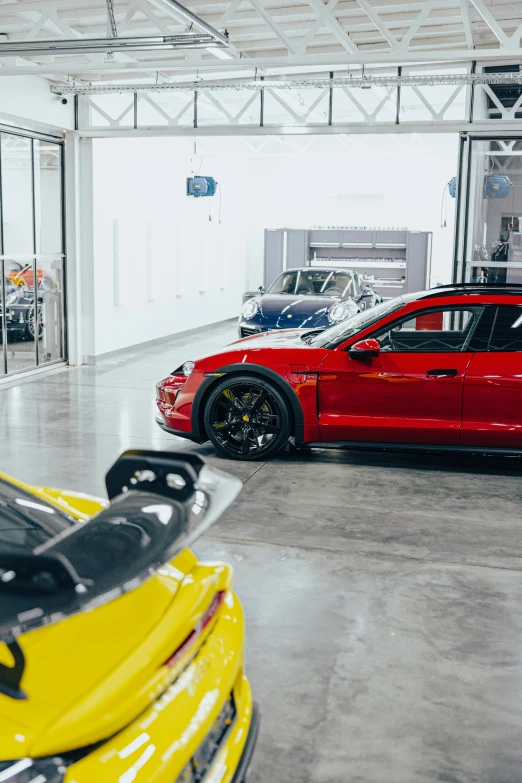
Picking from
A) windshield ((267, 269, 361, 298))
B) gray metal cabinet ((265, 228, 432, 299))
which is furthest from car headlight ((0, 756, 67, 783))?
gray metal cabinet ((265, 228, 432, 299))

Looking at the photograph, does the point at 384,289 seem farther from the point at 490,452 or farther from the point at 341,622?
the point at 341,622

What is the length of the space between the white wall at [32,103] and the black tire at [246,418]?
240 inches

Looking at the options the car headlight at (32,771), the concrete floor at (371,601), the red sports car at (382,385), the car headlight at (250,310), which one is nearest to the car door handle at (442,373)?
the red sports car at (382,385)

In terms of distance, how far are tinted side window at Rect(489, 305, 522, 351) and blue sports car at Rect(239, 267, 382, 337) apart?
4362mm

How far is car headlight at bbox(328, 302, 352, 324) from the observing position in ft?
39.4

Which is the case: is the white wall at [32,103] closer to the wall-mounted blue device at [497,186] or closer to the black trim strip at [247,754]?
the wall-mounted blue device at [497,186]

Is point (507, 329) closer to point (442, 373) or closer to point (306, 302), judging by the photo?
point (442, 373)

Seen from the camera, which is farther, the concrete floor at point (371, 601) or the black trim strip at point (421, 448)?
the black trim strip at point (421, 448)

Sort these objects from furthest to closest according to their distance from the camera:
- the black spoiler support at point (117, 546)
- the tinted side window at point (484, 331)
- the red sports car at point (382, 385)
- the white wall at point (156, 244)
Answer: the white wall at point (156, 244), the tinted side window at point (484, 331), the red sports car at point (382, 385), the black spoiler support at point (117, 546)

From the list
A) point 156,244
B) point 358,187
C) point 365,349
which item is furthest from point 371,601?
point 358,187

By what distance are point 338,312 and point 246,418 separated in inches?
211

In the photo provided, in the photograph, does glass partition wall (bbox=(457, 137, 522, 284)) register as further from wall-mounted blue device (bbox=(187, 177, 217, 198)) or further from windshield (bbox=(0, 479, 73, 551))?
windshield (bbox=(0, 479, 73, 551))

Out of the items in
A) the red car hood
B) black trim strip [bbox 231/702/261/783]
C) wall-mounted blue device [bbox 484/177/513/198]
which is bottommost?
black trim strip [bbox 231/702/261/783]

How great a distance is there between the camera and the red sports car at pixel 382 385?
21.4ft
